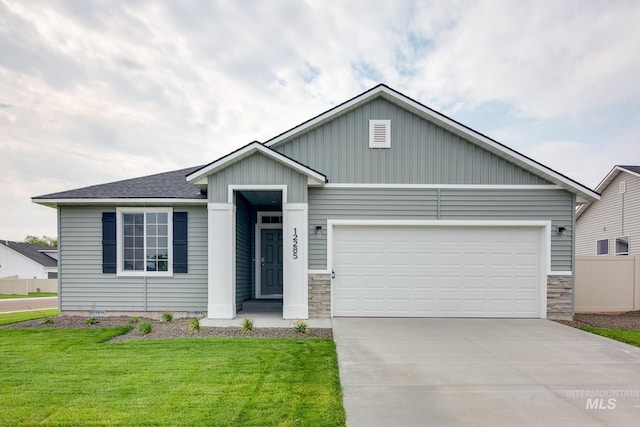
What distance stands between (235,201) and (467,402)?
635 cm

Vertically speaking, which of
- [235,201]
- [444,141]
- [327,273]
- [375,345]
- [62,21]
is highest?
[62,21]

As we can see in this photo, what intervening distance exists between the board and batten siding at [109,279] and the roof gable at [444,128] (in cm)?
336

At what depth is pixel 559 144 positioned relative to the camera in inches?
686

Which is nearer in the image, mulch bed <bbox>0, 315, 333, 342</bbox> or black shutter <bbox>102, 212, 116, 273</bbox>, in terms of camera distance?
mulch bed <bbox>0, 315, 333, 342</bbox>

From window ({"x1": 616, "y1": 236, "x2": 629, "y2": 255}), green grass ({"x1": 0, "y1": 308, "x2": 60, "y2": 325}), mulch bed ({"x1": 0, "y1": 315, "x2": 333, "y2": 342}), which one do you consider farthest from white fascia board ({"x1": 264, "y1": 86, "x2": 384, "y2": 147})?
window ({"x1": 616, "y1": 236, "x2": 629, "y2": 255})

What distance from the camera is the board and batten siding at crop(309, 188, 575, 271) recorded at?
903 cm

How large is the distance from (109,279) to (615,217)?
19357mm

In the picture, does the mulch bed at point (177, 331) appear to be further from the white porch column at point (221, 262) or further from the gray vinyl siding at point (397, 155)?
the gray vinyl siding at point (397, 155)

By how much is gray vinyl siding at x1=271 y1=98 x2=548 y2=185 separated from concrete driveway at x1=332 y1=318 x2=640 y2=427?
11.9 feet

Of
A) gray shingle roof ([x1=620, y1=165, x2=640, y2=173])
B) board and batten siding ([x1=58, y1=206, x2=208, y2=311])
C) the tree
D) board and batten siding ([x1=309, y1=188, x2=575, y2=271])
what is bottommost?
the tree

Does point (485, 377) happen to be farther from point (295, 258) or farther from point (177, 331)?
point (177, 331)

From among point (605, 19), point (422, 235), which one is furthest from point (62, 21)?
point (605, 19)

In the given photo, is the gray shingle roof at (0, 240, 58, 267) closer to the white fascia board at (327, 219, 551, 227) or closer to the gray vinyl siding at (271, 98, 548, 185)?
the gray vinyl siding at (271, 98, 548, 185)

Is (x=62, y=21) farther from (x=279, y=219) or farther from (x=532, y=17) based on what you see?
(x=532, y=17)
